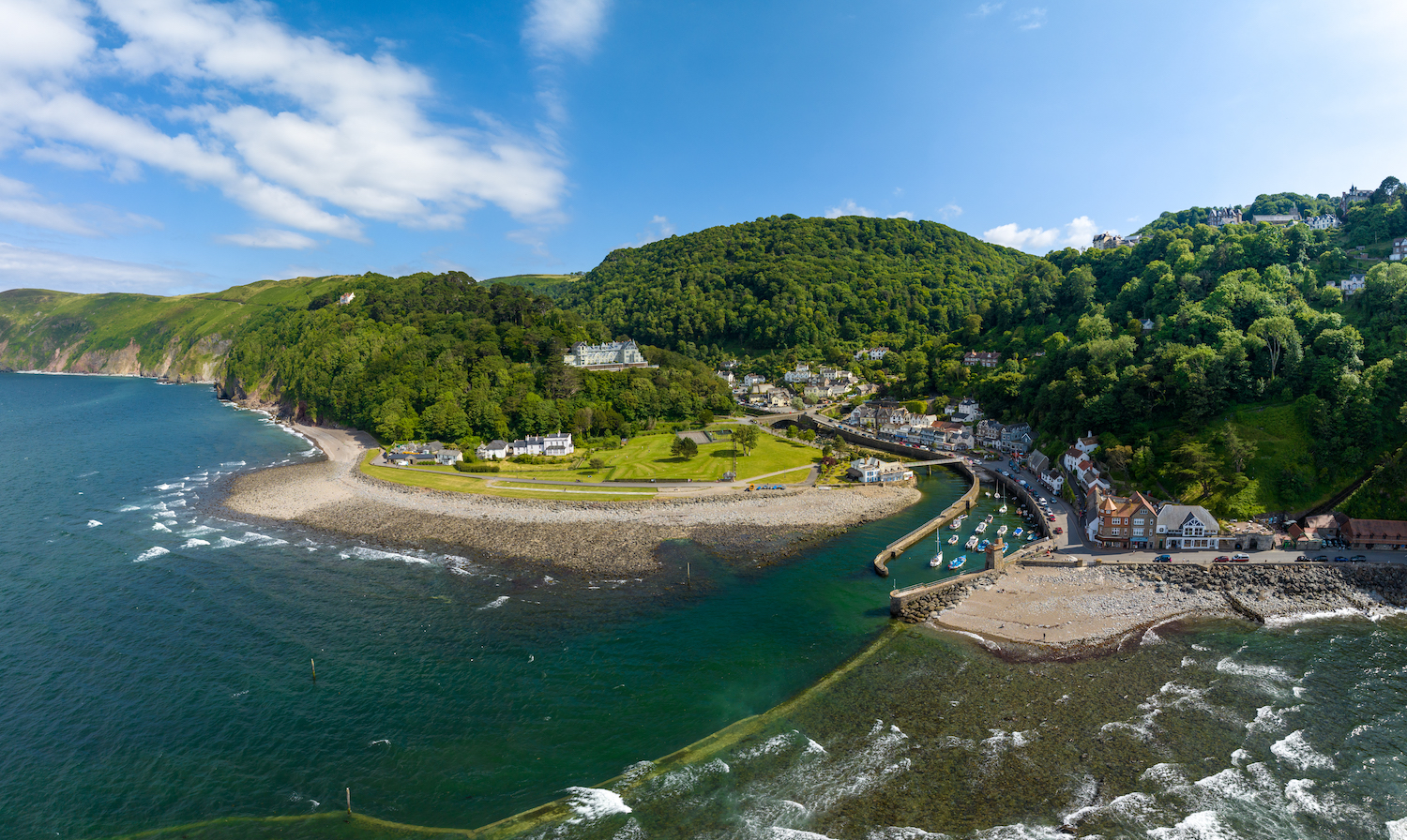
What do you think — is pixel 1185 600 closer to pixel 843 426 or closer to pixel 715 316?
pixel 843 426

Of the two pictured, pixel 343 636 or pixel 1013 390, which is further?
pixel 1013 390

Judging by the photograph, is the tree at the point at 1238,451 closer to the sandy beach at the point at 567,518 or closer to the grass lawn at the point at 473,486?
the sandy beach at the point at 567,518

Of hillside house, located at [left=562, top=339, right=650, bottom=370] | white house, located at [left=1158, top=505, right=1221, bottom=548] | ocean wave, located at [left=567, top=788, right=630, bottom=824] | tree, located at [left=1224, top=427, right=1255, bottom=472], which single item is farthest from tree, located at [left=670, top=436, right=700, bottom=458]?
ocean wave, located at [left=567, top=788, right=630, bottom=824]

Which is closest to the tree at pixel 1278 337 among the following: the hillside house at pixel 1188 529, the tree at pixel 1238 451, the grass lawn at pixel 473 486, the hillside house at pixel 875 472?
the tree at pixel 1238 451

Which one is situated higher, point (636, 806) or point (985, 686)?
point (985, 686)

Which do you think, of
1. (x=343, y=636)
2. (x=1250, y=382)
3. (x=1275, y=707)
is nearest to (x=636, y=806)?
(x=343, y=636)

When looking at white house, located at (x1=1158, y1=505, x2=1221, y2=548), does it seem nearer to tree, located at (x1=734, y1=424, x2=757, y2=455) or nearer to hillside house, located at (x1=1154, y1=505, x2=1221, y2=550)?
hillside house, located at (x1=1154, y1=505, x2=1221, y2=550)

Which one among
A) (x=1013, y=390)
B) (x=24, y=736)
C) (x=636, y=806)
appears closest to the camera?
(x=636, y=806)
